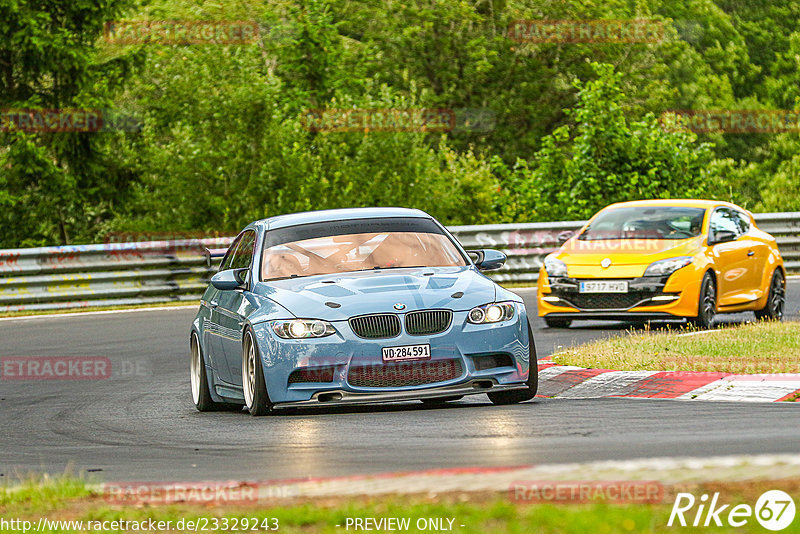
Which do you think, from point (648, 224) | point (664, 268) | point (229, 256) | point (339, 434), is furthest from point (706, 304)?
point (339, 434)

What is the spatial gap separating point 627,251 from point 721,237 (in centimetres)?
115

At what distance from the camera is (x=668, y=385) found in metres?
11.2

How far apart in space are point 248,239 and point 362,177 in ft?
58.8

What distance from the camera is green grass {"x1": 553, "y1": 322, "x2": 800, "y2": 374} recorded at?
38.5 feet

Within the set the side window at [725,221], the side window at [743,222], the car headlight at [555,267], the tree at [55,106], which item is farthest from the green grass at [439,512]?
the tree at [55,106]

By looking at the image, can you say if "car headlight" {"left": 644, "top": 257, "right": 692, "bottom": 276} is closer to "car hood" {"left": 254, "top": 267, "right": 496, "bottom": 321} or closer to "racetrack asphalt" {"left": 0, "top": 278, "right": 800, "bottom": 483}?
"racetrack asphalt" {"left": 0, "top": 278, "right": 800, "bottom": 483}

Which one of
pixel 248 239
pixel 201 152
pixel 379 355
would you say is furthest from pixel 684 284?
pixel 201 152

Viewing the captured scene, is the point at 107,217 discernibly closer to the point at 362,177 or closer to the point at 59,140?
the point at 59,140

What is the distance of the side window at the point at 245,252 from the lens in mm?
11688

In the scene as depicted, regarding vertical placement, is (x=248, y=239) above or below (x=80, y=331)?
above

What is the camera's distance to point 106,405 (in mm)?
11883

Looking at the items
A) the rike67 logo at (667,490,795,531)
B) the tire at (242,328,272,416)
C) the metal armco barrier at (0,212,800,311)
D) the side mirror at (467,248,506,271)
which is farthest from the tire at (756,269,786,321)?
the rike67 logo at (667,490,795,531)

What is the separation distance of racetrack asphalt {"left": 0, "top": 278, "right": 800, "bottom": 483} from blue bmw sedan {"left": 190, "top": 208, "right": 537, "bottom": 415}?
19cm

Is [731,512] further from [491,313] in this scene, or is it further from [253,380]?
[253,380]
